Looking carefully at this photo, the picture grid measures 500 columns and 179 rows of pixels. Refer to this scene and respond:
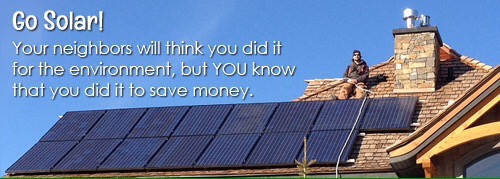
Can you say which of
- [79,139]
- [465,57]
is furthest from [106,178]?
[465,57]

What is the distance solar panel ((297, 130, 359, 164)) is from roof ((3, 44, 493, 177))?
6.1 inches

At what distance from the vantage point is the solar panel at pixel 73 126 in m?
28.1

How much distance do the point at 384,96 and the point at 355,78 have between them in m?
1.07

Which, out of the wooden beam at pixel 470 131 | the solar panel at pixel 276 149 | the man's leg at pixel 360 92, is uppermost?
the man's leg at pixel 360 92

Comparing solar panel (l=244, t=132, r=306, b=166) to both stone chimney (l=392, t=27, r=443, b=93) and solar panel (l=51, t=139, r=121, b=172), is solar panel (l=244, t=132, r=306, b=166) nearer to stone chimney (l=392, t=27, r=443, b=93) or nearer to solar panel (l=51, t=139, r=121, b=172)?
solar panel (l=51, t=139, r=121, b=172)

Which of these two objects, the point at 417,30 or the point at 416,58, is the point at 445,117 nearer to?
the point at 416,58

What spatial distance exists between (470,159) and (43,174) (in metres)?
10.8

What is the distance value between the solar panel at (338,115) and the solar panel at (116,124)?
16.2 ft

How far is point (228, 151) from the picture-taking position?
984 inches

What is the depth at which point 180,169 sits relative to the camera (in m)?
25.0

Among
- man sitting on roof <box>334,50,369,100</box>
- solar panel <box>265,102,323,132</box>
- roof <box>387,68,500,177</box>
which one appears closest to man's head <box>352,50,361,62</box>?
man sitting on roof <box>334,50,369,100</box>

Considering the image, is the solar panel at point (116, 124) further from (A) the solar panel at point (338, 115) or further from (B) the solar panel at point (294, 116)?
(A) the solar panel at point (338, 115)

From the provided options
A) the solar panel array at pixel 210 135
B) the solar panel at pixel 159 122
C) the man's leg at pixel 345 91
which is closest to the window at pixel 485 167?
the solar panel array at pixel 210 135

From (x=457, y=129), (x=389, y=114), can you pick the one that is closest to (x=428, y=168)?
(x=457, y=129)
